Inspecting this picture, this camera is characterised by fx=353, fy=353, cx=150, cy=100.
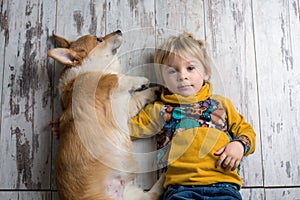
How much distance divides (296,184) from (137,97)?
0.80m

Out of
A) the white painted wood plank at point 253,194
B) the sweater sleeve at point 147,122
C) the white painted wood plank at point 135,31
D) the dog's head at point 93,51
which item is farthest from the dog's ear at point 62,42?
the white painted wood plank at point 253,194

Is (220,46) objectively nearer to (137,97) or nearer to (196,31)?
(196,31)

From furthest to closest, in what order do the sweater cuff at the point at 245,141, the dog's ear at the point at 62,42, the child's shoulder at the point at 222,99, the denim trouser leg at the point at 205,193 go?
the dog's ear at the point at 62,42
the child's shoulder at the point at 222,99
the sweater cuff at the point at 245,141
the denim trouser leg at the point at 205,193

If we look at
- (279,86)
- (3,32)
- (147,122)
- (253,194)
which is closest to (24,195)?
(147,122)

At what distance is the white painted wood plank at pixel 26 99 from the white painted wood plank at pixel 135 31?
1.03 ft

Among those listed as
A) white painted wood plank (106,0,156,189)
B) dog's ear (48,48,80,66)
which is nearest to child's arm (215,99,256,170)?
white painted wood plank (106,0,156,189)

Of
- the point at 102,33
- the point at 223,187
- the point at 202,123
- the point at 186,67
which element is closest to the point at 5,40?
the point at 102,33

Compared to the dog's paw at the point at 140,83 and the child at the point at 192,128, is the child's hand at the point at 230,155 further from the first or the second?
the dog's paw at the point at 140,83

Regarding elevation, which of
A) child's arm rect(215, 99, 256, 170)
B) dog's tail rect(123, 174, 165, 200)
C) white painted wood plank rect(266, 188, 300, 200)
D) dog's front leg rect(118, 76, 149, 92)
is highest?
dog's front leg rect(118, 76, 149, 92)

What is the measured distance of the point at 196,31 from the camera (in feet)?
5.45

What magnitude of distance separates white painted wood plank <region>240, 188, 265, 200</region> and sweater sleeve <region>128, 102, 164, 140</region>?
474 millimetres

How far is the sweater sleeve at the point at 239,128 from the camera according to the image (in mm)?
1398

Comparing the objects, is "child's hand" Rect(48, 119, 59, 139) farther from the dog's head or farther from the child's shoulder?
the child's shoulder

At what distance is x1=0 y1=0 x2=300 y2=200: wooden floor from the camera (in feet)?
5.13
